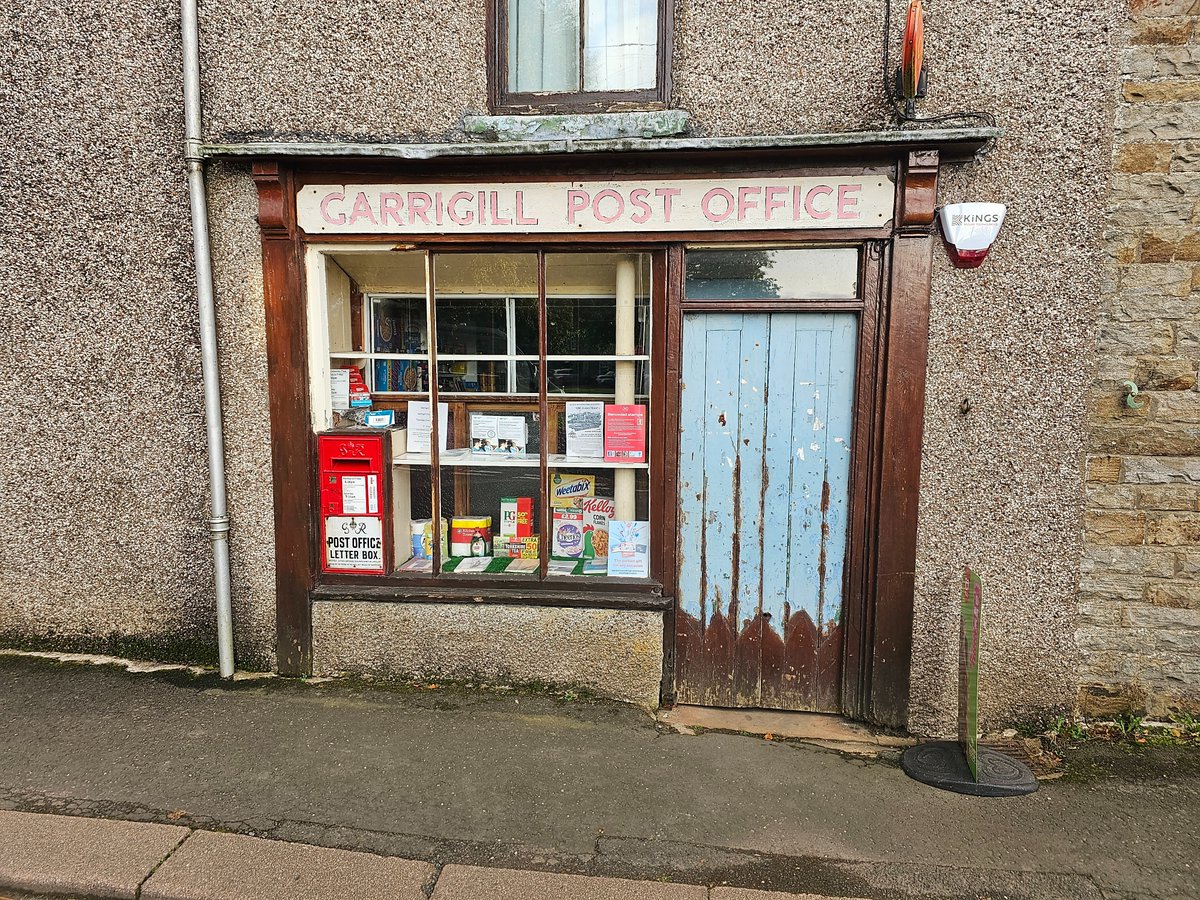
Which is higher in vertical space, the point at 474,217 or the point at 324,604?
the point at 474,217

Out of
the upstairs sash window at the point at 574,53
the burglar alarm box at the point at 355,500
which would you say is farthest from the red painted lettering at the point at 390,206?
the burglar alarm box at the point at 355,500

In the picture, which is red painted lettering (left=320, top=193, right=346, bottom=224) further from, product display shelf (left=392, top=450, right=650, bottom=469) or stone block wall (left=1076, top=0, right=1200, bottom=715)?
stone block wall (left=1076, top=0, right=1200, bottom=715)

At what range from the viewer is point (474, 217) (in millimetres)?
3617

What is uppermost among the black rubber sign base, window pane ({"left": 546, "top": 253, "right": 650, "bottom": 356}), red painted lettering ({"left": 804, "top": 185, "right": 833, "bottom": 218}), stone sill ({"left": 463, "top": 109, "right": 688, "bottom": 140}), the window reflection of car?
stone sill ({"left": 463, "top": 109, "right": 688, "bottom": 140})

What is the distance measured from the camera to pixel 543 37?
12.1ft

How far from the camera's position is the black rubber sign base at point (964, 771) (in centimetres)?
302

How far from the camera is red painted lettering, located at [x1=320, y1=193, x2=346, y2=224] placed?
3.66 m

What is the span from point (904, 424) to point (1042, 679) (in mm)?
1558

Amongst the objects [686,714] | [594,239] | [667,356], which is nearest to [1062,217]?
[667,356]

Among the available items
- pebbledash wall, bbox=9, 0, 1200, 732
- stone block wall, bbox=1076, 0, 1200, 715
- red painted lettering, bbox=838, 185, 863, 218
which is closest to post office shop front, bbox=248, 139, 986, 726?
red painted lettering, bbox=838, 185, 863, 218

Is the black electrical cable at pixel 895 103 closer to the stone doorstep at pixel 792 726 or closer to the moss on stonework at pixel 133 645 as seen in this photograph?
the stone doorstep at pixel 792 726

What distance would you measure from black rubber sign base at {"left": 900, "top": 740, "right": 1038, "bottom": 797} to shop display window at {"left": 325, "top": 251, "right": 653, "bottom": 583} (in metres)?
1.67

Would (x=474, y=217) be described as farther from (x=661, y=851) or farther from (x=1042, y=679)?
(x=1042, y=679)

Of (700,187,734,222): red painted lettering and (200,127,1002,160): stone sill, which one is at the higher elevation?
(200,127,1002,160): stone sill
